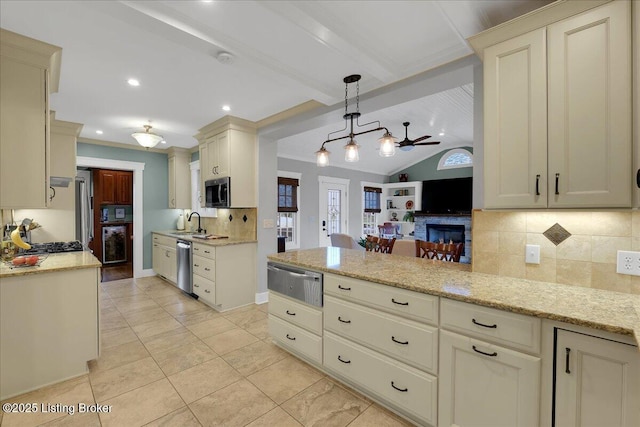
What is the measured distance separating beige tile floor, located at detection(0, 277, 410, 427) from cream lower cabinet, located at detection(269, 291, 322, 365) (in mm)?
149

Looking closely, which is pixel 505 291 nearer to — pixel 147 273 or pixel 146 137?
pixel 146 137

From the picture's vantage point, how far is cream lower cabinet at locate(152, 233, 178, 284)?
187 inches

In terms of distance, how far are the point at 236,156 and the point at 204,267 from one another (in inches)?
63.4

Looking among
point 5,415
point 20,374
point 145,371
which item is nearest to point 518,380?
point 145,371

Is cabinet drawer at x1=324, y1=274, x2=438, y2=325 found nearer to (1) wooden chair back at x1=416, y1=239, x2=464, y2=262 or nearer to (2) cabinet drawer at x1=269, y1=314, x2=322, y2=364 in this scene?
(2) cabinet drawer at x1=269, y1=314, x2=322, y2=364

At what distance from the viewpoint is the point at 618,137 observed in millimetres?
1331

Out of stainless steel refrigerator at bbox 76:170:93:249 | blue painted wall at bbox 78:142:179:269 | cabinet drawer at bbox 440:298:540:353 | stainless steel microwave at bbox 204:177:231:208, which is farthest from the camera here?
blue painted wall at bbox 78:142:179:269

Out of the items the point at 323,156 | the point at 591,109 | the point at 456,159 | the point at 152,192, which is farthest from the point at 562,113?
the point at 456,159

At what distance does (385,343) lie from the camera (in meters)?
1.84

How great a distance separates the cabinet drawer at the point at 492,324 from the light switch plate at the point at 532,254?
2.05 ft

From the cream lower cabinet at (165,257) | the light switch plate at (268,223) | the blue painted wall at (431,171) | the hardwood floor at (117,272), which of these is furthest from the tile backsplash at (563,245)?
the blue painted wall at (431,171)

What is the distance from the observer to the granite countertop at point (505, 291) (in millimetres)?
1214

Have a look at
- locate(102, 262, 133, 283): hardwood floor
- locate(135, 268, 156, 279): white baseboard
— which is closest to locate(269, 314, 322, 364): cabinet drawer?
locate(135, 268, 156, 279): white baseboard

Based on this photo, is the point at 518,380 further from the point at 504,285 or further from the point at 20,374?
the point at 20,374
